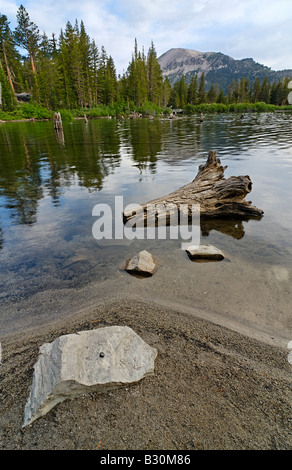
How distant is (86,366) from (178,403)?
3.11 feet

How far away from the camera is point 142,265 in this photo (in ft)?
15.4

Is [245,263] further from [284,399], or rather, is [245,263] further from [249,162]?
[249,162]

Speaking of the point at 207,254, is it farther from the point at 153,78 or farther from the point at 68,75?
the point at 153,78

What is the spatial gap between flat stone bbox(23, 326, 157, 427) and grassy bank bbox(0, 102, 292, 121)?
6403cm

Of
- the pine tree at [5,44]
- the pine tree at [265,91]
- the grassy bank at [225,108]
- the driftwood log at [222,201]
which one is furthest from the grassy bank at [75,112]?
the pine tree at [265,91]

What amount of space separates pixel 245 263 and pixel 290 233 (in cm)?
223

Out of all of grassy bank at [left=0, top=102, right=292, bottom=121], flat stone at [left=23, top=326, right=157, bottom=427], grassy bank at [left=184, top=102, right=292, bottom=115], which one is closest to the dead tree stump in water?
grassy bank at [left=0, top=102, right=292, bottom=121]

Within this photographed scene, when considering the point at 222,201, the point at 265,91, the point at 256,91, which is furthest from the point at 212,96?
the point at 222,201

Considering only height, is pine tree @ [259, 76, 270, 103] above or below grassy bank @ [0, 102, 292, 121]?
above

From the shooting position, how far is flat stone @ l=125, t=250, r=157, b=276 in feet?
15.1

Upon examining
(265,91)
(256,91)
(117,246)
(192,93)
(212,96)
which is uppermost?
(256,91)

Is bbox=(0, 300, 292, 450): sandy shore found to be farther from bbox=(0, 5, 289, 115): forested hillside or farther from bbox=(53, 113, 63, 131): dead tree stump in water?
bbox=(0, 5, 289, 115): forested hillside
